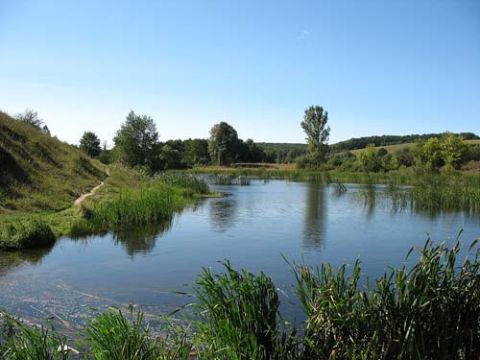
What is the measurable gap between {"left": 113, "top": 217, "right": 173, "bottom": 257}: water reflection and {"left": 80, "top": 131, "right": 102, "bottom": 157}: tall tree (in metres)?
52.1

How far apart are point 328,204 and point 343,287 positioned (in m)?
22.2

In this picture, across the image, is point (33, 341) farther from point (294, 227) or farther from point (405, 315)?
point (294, 227)

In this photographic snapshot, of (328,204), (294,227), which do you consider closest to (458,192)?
(328,204)

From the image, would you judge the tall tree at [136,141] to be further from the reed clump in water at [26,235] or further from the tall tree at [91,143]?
the reed clump in water at [26,235]

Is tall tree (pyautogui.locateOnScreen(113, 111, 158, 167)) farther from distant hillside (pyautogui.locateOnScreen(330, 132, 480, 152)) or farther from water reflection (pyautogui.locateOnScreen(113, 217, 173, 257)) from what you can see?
distant hillside (pyautogui.locateOnScreen(330, 132, 480, 152))

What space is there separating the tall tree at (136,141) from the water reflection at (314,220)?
88.6 feet

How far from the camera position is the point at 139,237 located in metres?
15.4

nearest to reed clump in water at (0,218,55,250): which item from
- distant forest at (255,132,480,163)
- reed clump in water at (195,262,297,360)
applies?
reed clump in water at (195,262,297,360)

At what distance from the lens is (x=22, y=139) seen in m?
23.9

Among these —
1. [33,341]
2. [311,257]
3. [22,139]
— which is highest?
[22,139]

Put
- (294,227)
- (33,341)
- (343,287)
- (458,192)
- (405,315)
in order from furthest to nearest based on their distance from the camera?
1. (458,192)
2. (294,227)
3. (343,287)
4. (405,315)
5. (33,341)

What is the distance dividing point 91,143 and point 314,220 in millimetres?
55486

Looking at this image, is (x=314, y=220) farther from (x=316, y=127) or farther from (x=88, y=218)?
(x=316, y=127)

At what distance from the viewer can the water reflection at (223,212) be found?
61.7ft
